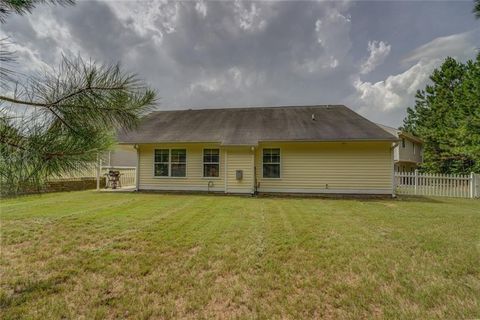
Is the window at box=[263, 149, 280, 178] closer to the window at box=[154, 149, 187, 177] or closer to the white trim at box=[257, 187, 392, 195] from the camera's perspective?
the white trim at box=[257, 187, 392, 195]

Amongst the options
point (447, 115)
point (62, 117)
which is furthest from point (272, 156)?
point (447, 115)

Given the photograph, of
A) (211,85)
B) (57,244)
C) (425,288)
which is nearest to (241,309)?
(425,288)

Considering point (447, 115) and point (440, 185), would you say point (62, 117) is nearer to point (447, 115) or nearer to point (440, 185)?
point (440, 185)

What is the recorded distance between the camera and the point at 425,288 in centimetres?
292

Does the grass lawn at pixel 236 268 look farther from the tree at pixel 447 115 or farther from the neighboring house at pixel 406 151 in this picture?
the neighboring house at pixel 406 151

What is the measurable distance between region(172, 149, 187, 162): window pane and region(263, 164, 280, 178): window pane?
14.7ft

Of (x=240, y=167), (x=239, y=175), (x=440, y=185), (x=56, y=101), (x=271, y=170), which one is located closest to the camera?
(x=56, y=101)

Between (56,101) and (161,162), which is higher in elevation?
(56,101)

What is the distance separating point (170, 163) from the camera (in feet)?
41.7

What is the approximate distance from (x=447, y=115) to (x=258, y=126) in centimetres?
2176

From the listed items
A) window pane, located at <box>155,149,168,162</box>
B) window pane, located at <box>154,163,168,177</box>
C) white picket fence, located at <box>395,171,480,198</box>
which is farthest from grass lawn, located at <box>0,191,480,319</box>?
white picket fence, located at <box>395,171,480,198</box>

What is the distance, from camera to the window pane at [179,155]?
12.6 m

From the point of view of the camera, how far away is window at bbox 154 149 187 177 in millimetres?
12609

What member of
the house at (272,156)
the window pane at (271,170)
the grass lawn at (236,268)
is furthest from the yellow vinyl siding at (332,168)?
the grass lawn at (236,268)
